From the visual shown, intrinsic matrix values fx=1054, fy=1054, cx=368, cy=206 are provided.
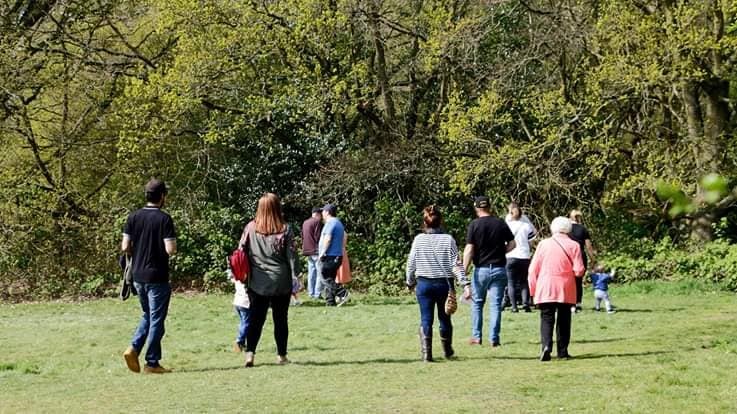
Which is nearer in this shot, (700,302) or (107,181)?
(700,302)

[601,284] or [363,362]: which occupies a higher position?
[601,284]

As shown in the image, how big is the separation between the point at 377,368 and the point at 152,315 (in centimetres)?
229

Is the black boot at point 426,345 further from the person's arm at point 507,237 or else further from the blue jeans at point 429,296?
the person's arm at point 507,237

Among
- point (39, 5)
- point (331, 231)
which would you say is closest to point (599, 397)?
point (331, 231)

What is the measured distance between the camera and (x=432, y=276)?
10977 millimetres

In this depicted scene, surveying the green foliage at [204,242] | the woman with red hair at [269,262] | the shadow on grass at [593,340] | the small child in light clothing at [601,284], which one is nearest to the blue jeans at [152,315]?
the woman with red hair at [269,262]

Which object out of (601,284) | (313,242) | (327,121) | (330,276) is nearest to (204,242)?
(327,121)

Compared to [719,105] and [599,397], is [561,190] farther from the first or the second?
[599,397]

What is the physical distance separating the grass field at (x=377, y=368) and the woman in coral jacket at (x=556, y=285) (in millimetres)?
320

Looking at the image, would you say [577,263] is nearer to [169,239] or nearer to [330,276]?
[169,239]

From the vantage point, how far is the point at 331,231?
59.0 feet

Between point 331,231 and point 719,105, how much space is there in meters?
10.1

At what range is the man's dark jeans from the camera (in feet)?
59.6

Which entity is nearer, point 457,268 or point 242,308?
point 457,268
